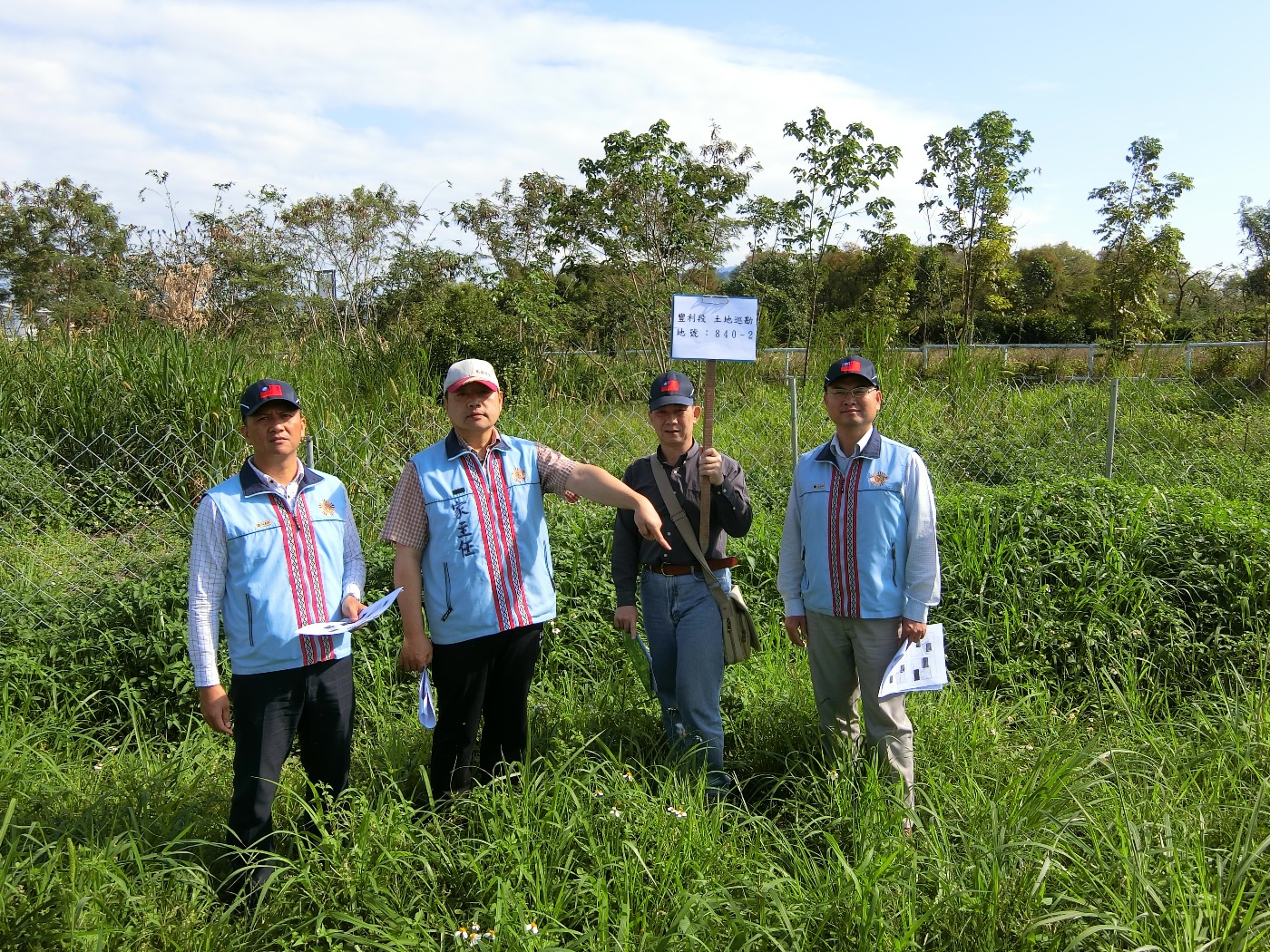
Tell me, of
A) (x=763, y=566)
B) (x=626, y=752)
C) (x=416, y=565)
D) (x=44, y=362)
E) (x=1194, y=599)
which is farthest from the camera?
(x=44, y=362)

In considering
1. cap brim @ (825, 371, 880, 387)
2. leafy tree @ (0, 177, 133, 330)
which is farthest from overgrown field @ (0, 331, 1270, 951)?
leafy tree @ (0, 177, 133, 330)

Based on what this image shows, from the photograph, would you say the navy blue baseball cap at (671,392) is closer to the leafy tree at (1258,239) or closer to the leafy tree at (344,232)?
the leafy tree at (344,232)

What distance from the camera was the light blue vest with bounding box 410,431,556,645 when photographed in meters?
2.83

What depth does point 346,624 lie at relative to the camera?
8.68ft

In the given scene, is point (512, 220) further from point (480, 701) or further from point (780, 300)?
point (480, 701)

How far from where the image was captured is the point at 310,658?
2.61 metres

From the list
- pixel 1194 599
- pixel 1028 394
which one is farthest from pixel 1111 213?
pixel 1194 599

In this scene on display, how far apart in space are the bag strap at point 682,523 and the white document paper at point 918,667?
2.12 ft

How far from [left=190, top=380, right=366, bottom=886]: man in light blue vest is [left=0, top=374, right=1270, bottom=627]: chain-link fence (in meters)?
2.05

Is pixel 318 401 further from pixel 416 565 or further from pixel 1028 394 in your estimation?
pixel 1028 394

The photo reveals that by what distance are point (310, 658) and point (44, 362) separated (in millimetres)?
4851

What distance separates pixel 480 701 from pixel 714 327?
1745mm

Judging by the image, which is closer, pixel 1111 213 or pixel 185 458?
pixel 185 458

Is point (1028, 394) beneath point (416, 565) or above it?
above
